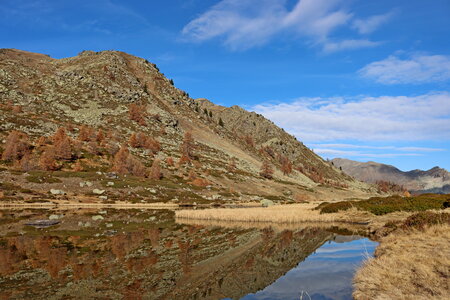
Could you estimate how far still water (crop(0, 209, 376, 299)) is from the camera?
14.9 metres

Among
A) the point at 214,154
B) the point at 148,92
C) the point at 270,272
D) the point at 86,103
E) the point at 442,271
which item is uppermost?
the point at 148,92

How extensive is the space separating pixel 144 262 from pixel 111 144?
108m

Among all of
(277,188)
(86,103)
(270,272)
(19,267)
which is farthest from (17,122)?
(270,272)

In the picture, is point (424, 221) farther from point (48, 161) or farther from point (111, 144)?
point (111, 144)

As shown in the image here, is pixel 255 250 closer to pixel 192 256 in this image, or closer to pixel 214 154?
pixel 192 256

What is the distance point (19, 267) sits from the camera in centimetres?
1842

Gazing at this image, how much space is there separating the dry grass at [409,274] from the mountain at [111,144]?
71837 millimetres

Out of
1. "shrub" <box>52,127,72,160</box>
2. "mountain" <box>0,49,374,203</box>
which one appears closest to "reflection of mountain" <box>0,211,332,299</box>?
"mountain" <box>0,49,374,203</box>

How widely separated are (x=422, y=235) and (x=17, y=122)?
13013 centimetres

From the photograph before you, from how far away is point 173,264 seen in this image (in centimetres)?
2016

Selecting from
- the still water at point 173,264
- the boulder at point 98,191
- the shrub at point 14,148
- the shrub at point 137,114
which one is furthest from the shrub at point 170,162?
the still water at point 173,264

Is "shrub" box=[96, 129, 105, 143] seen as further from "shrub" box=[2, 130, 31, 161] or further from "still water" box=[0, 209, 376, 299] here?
"still water" box=[0, 209, 376, 299]

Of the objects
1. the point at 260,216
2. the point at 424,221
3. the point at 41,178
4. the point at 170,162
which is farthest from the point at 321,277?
the point at 170,162

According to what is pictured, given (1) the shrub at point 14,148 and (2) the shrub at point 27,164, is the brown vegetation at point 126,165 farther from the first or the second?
(1) the shrub at point 14,148
